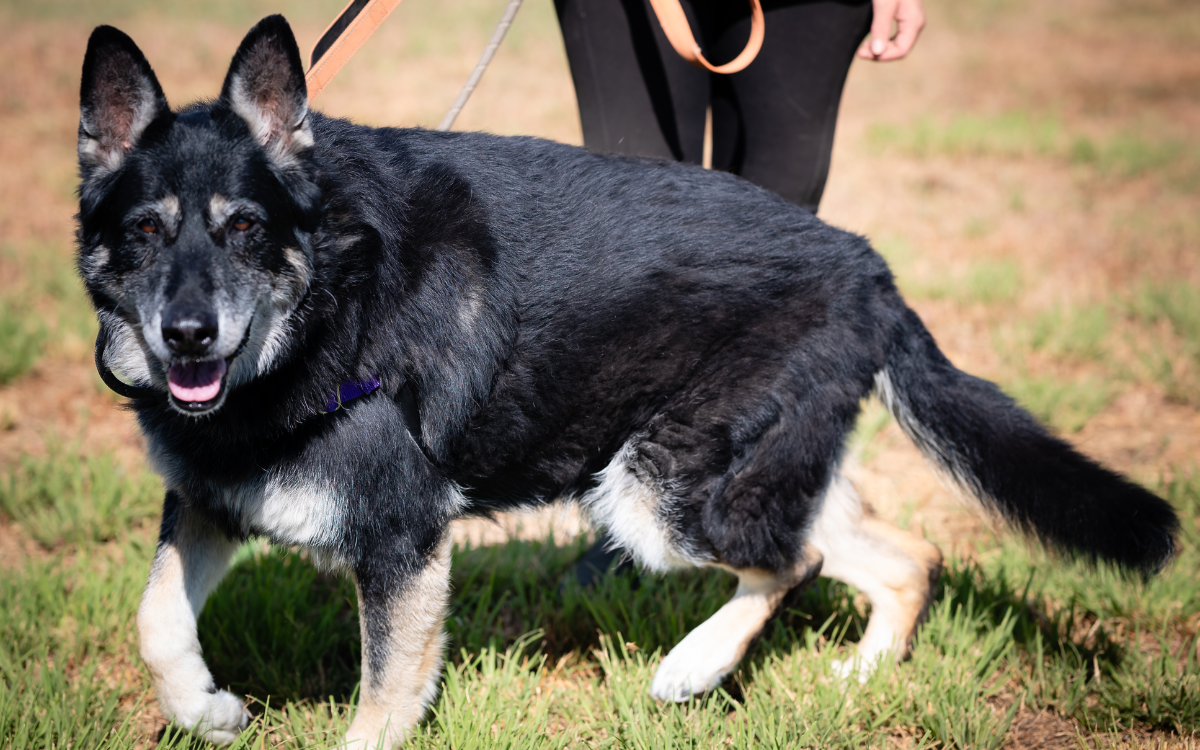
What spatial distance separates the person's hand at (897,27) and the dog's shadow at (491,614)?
1764 millimetres

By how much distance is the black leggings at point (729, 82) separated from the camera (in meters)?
2.80

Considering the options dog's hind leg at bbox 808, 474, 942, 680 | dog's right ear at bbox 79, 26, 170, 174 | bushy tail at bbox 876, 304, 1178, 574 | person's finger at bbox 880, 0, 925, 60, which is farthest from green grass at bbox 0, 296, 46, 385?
person's finger at bbox 880, 0, 925, 60

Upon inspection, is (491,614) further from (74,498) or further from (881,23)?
(881,23)

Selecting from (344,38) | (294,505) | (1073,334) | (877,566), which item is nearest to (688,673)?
(877,566)

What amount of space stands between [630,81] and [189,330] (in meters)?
1.69

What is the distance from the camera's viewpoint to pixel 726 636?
2576mm

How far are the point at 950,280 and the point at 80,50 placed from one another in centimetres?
1188

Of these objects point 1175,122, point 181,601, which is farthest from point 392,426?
point 1175,122

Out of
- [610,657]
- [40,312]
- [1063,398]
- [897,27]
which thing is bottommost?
[40,312]

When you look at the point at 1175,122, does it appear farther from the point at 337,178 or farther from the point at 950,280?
the point at 337,178

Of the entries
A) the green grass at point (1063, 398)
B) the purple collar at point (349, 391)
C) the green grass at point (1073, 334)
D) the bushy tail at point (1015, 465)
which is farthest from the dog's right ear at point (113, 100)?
the green grass at point (1073, 334)

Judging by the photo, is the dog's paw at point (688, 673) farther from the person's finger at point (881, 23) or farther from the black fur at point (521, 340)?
the person's finger at point (881, 23)

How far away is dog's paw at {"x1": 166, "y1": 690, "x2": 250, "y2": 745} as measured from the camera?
231 centimetres

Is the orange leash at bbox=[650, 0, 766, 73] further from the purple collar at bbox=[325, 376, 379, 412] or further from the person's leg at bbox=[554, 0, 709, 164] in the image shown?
the purple collar at bbox=[325, 376, 379, 412]
